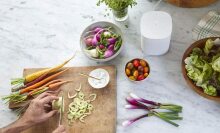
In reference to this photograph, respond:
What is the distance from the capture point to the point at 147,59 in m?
1.22

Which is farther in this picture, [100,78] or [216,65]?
[100,78]

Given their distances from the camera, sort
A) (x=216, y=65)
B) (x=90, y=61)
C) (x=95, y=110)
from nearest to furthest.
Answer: (x=216, y=65) → (x=95, y=110) → (x=90, y=61)

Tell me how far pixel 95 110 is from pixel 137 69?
20cm

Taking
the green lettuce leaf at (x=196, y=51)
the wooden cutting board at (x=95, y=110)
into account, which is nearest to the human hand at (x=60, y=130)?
the wooden cutting board at (x=95, y=110)

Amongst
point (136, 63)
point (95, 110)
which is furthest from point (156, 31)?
point (95, 110)

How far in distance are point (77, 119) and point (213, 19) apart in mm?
612

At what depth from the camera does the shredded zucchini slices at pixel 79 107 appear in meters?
1.14

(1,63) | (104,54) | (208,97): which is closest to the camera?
(208,97)

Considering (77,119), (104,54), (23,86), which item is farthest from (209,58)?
(23,86)

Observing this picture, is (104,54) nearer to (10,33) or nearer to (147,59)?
(147,59)

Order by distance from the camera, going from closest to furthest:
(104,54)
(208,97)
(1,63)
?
(208,97) < (104,54) < (1,63)

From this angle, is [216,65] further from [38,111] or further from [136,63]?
[38,111]

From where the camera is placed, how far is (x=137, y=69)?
3.84 ft

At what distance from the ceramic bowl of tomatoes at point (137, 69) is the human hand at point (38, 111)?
0.27 m
